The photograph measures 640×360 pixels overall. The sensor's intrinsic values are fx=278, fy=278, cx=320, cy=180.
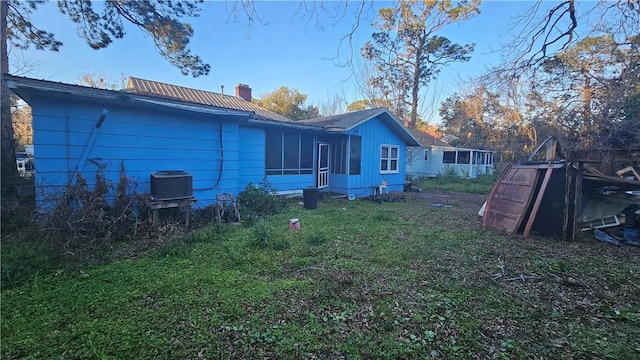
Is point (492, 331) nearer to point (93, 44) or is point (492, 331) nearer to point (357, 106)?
point (93, 44)

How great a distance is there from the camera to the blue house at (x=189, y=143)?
4.87m

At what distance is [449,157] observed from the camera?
2328cm

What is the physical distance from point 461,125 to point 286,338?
106 ft

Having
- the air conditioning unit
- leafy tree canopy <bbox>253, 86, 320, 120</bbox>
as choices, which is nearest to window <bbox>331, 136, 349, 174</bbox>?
the air conditioning unit

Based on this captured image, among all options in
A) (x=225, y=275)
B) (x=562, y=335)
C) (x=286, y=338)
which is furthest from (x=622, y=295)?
(x=225, y=275)

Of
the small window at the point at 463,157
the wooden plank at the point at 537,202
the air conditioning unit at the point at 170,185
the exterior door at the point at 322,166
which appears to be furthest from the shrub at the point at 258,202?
the small window at the point at 463,157

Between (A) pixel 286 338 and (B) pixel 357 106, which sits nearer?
(A) pixel 286 338

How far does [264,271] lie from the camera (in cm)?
373

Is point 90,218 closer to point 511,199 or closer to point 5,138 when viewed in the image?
point 5,138

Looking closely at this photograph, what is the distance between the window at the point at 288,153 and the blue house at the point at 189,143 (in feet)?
0.11

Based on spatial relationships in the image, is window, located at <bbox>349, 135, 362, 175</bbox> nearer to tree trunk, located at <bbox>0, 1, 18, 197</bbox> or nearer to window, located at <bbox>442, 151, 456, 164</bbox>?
tree trunk, located at <bbox>0, 1, 18, 197</bbox>

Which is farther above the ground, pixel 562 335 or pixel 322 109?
pixel 322 109

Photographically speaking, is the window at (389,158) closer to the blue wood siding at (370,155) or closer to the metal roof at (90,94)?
the blue wood siding at (370,155)

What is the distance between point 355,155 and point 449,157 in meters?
15.6
